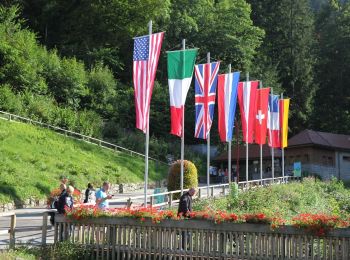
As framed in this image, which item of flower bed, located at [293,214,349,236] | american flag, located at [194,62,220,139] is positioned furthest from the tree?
flower bed, located at [293,214,349,236]

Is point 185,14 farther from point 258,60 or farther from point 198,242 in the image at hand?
point 198,242

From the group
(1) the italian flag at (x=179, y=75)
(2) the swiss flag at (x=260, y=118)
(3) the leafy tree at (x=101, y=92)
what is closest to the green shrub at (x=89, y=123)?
(3) the leafy tree at (x=101, y=92)

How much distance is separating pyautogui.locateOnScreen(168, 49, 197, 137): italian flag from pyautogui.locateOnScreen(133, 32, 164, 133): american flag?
222 centimetres

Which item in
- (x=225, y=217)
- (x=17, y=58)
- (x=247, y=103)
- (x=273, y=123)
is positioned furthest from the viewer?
(x=17, y=58)

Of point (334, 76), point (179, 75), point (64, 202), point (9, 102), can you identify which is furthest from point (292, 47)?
point (64, 202)

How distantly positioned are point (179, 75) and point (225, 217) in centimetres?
1004

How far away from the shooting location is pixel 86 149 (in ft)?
129

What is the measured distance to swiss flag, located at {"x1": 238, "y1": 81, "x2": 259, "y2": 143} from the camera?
2936 centimetres

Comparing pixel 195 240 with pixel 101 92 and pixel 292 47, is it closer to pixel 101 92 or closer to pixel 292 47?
pixel 101 92

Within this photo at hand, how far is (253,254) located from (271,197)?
13.8 meters

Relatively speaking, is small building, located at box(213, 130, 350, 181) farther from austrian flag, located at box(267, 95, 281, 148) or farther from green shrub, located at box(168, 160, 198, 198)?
green shrub, located at box(168, 160, 198, 198)

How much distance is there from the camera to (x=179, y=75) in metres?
22.2

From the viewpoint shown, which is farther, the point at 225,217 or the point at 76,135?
the point at 76,135

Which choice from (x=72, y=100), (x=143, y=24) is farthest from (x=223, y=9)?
(x=72, y=100)
